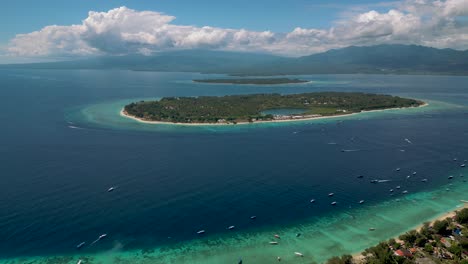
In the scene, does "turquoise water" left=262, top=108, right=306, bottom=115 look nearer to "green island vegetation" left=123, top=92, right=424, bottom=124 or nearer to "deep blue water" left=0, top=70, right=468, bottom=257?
"green island vegetation" left=123, top=92, right=424, bottom=124

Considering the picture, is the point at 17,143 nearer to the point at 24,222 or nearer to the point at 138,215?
the point at 24,222

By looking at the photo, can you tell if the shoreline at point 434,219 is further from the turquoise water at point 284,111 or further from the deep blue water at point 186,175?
the turquoise water at point 284,111

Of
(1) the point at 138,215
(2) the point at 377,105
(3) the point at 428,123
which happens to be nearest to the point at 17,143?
(1) the point at 138,215

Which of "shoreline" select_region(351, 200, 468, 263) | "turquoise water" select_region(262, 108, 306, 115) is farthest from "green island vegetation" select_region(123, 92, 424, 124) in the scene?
"shoreline" select_region(351, 200, 468, 263)

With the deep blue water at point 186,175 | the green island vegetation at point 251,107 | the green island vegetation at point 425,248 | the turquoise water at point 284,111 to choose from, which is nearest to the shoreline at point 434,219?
the green island vegetation at point 425,248

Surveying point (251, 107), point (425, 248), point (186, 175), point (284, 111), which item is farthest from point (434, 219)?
point (251, 107)
